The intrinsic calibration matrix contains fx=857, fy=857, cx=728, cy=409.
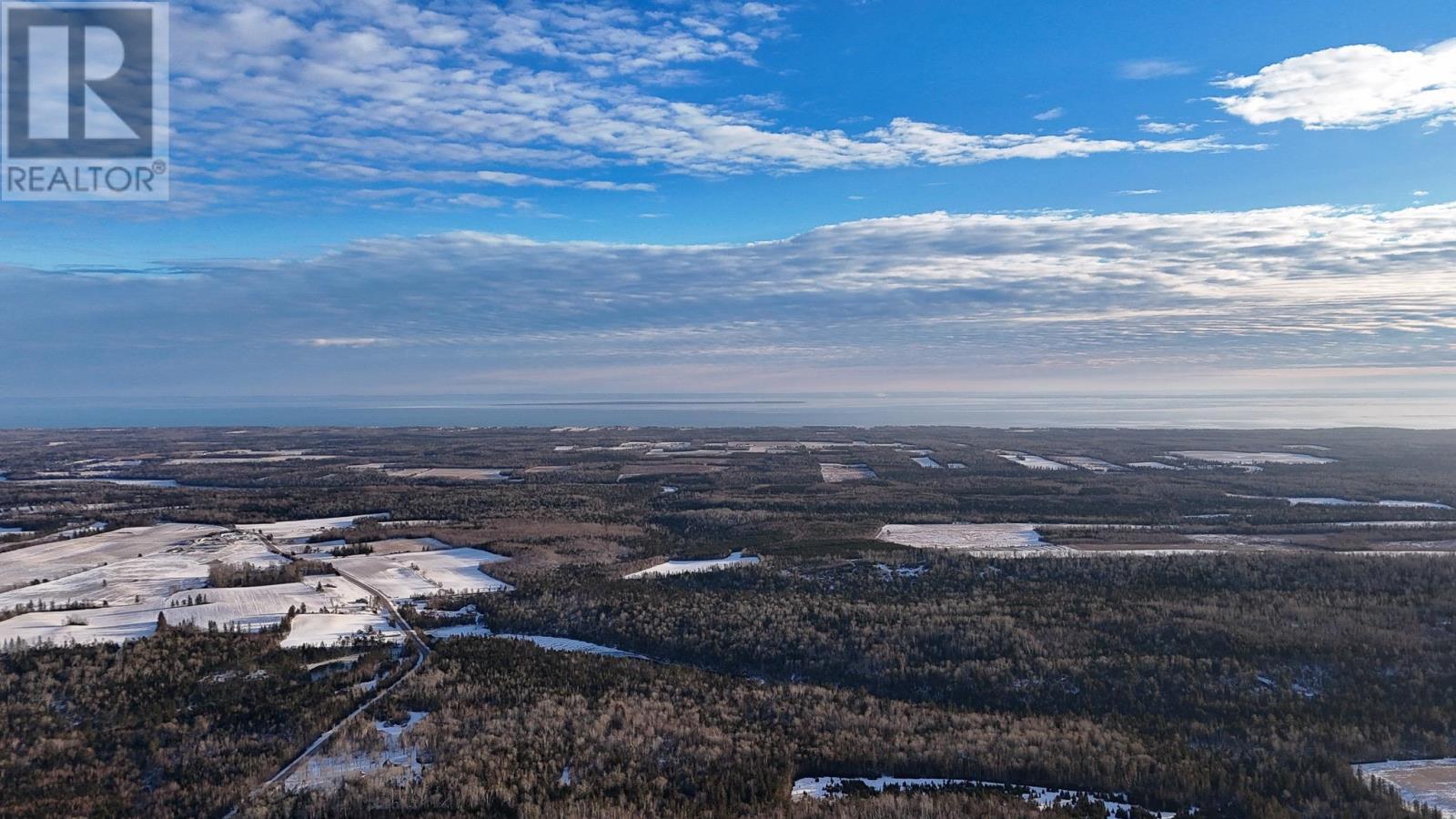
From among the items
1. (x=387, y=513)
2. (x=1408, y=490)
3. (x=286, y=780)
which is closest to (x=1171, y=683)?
(x=286, y=780)

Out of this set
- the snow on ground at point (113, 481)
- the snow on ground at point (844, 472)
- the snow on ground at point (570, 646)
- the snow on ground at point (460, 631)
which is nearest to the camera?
the snow on ground at point (570, 646)

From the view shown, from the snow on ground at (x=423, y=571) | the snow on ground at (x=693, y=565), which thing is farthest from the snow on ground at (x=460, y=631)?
the snow on ground at (x=693, y=565)

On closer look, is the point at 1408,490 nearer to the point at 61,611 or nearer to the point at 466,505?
the point at 466,505

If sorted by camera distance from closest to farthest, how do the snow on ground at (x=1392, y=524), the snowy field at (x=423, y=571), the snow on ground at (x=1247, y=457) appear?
the snowy field at (x=423, y=571)
the snow on ground at (x=1392, y=524)
the snow on ground at (x=1247, y=457)

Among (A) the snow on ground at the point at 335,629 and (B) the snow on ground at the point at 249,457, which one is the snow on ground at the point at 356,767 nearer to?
(A) the snow on ground at the point at 335,629

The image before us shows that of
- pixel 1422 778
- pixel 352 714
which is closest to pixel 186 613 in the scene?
pixel 352 714

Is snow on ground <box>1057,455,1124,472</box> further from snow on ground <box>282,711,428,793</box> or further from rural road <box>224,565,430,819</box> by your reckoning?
snow on ground <box>282,711,428,793</box>

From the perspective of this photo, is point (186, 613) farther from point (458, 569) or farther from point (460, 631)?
point (458, 569)
